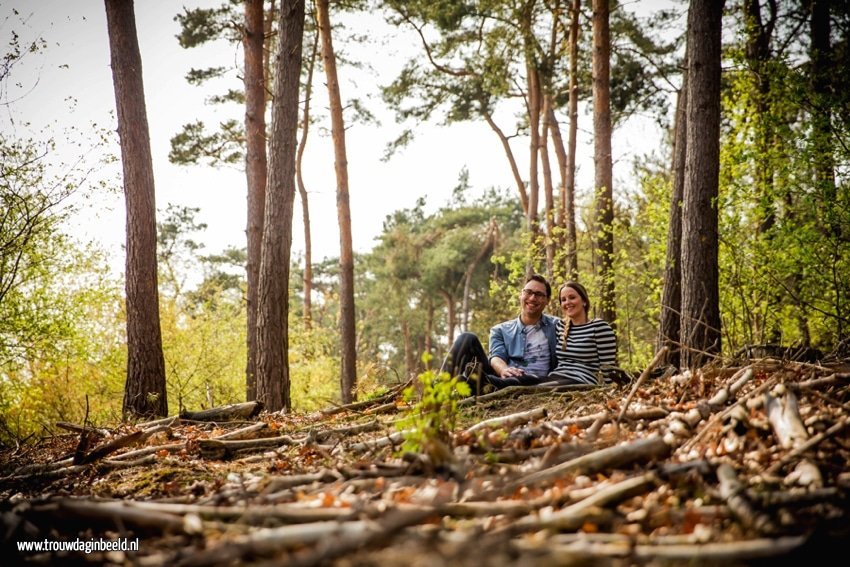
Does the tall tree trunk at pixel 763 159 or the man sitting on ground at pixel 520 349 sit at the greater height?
the tall tree trunk at pixel 763 159

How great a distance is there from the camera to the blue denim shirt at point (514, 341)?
5633 millimetres

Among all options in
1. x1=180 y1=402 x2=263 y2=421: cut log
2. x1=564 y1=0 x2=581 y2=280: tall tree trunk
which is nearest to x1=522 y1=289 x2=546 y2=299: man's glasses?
x1=180 y1=402 x2=263 y2=421: cut log

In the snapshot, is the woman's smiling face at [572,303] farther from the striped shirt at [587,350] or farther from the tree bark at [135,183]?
the tree bark at [135,183]

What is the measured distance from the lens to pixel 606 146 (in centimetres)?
1127

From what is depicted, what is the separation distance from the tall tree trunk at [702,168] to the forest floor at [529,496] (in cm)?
292

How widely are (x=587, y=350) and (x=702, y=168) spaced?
2830 mm

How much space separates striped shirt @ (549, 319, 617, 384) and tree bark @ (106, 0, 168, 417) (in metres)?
5.36

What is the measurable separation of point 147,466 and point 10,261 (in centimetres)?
806

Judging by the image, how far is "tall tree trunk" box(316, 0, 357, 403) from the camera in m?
12.7

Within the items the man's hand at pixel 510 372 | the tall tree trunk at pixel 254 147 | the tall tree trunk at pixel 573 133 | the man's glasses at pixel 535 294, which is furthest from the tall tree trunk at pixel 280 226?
the tall tree trunk at pixel 573 133

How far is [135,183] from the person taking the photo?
7.24 m

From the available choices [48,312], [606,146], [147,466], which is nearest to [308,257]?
[48,312]

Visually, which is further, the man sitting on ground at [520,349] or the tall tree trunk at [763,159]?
the tall tree trunk at [763,159]

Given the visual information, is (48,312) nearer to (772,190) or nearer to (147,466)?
(147,466)
